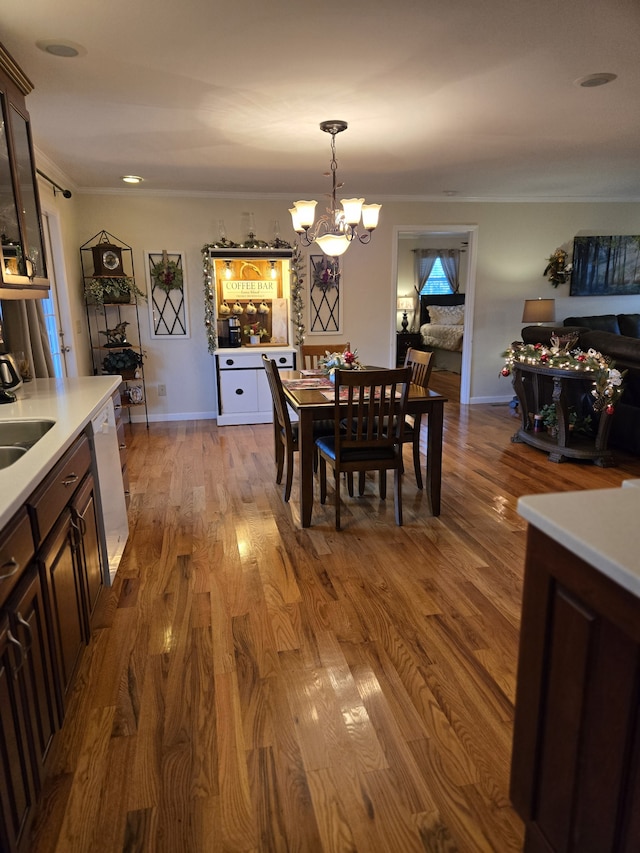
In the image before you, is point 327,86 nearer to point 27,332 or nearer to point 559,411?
point 27,332

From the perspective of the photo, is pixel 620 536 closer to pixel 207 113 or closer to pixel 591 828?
pixel 591 828

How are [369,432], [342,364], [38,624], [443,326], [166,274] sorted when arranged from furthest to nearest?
1. [443,326]
2. [166,274]
3. [342,364]
4. [369,432]
5. [38,624]

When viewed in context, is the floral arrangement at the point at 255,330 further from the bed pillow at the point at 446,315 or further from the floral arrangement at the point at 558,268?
the bed pillow at the point at 446,315

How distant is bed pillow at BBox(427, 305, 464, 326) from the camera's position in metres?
9.88

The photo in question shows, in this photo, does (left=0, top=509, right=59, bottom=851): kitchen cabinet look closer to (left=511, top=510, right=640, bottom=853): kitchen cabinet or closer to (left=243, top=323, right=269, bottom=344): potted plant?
(left=511, top=510, right=640, bottom=853): kitchen cabinet

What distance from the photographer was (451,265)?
34.6ft

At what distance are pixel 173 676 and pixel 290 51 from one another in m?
2.67

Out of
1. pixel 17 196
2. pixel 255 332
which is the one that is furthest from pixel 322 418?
pixel 255 332

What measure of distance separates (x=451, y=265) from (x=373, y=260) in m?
5.05

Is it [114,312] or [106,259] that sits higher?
[106,259]

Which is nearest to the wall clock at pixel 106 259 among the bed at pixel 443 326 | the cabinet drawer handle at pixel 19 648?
the cabinet drawer handle at pixel 19 648

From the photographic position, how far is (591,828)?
39.2 inches

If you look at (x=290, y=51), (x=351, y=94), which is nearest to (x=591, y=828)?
(x=290, y=51)

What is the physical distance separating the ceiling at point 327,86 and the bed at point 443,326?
407 centimetres
